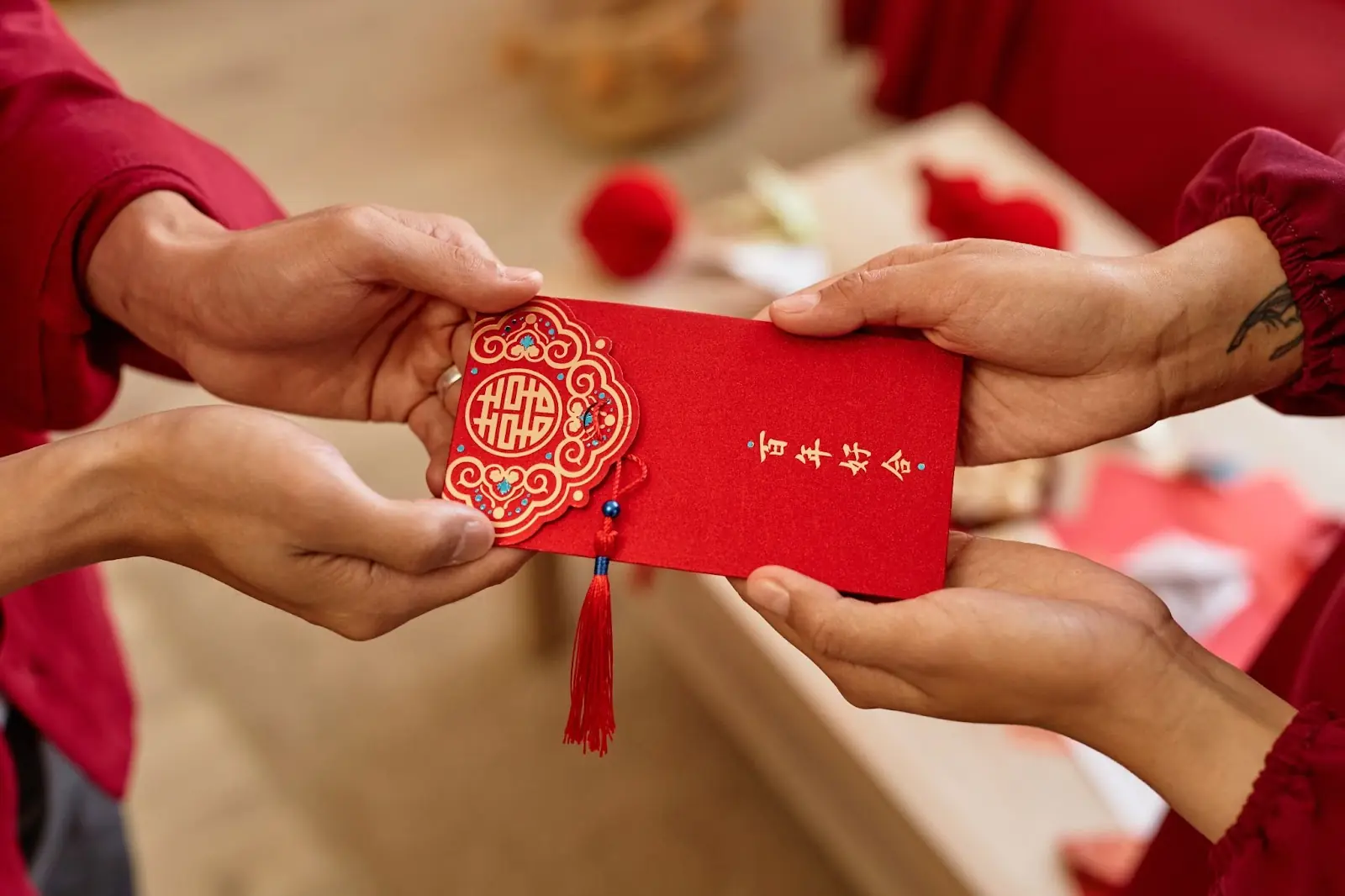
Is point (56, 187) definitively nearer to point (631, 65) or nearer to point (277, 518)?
point (277, 518)

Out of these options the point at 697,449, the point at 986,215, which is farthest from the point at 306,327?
the point at 986,215

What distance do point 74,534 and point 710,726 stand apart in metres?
1.03

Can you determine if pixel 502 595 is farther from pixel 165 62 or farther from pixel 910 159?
pixel 165 62

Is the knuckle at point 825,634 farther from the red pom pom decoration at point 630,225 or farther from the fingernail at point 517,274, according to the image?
the red pom pom decoration at point 630,225

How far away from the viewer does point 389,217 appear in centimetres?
82

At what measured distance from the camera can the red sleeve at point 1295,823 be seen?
62 centimetres

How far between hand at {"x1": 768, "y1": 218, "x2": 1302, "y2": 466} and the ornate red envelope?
3 cm

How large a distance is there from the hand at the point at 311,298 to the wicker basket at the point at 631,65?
1.41 m

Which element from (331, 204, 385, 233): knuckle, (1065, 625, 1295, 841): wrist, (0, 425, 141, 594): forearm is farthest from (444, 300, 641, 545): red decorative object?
(1065, 625, 1295, 841): wrist

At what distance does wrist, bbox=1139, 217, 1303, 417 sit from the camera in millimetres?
792

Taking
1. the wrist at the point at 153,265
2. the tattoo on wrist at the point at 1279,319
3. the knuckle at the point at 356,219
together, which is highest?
the tattoo on wrist at the point at 1279,319

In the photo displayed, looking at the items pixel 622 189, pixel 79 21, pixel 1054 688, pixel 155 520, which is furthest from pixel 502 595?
pixel 79 21

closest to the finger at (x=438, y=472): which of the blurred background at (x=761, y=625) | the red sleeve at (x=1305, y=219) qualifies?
the blurred background at (x=761, y=625)

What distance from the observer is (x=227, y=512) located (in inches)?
28.5
